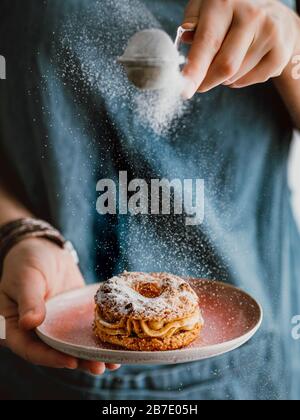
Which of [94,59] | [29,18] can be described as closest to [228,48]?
[94,59]

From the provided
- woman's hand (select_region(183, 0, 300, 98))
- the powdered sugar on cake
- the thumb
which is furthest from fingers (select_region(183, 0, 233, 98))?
the thumb

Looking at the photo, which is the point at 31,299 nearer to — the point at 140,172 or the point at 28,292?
the point at 28,292

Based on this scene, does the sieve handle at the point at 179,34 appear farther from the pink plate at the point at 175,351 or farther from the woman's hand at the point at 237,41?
the pink plate at the point at 175,351

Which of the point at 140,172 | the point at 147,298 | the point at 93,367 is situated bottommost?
the point at 93,367

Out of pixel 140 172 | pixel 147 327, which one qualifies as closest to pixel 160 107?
pixel 140 172

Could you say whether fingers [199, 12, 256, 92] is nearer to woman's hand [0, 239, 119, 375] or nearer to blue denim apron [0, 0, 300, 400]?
blue denim apron [0, 0, 300, 400]

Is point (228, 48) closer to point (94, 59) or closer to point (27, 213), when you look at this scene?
point (94, 59)
